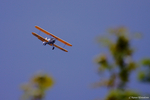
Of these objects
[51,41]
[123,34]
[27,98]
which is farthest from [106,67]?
[51,41]

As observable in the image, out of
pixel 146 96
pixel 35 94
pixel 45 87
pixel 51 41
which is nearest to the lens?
pixel 35 94

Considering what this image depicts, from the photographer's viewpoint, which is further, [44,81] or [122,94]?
[122,94]

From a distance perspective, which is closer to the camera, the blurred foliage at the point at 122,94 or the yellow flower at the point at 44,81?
the yellow flower at the point at 44,81

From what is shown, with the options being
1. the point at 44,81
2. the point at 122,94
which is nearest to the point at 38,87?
the point at 44,81

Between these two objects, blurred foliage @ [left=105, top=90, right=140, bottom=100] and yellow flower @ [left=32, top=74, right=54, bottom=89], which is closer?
yellow flower @ [left=32, top=74, right=54, bottom=89]

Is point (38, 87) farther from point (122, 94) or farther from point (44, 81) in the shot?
point (122, 94)

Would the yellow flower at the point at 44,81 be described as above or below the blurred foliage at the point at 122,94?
above

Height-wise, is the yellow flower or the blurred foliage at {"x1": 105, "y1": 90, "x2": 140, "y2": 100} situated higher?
the yellow flower

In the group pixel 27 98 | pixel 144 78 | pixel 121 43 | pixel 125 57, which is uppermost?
pixel 121 43

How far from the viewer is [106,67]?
3975 millimetres

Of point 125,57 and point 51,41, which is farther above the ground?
point 51,41

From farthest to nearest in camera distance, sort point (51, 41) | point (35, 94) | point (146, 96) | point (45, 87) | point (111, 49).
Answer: point (51, 41) < point (111, 49) < point (146, 96) < point (45, 87) < point (35, 94)

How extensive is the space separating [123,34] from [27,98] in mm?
1908

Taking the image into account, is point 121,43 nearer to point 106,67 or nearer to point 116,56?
point 116,56
